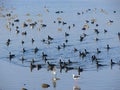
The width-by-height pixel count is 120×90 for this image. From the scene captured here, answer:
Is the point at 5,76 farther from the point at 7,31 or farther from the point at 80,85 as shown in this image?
the point at 7,31

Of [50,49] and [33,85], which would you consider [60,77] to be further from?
[50,49]

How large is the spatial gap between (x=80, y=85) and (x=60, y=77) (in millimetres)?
2803

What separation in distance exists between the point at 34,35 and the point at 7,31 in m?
5.19

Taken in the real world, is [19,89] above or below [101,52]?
below

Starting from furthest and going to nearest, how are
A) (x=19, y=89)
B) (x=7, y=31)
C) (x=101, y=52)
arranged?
(x=7, y=31) → (x=101, y=52) → (x=19, y=89)

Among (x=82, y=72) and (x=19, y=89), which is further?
(x=82, y=72)

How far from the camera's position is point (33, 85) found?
1280 inches

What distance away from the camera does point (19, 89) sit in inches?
1241

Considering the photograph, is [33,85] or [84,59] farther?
[84,59]

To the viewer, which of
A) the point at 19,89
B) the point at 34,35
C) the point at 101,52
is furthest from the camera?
the point at 34,35

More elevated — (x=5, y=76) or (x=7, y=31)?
(x=7, y=31)

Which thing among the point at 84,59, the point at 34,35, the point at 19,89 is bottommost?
the point at 19,89

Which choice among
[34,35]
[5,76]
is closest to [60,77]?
[5,76]

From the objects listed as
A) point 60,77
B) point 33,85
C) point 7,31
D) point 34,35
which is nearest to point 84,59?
point 60,77
